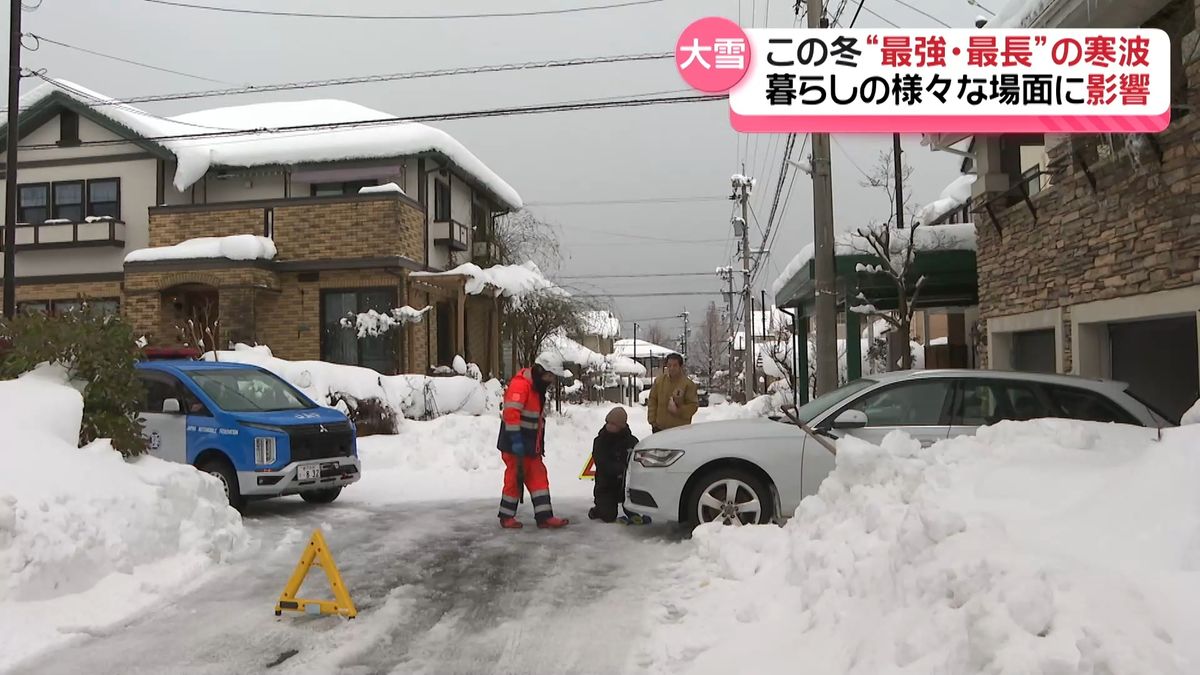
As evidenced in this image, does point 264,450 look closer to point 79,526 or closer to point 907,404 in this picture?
point 79,526

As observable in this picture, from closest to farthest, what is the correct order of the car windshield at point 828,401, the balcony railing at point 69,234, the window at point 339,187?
the car windshield at point 828,401
the window at point 339,187
the balcony railing at point 69,234

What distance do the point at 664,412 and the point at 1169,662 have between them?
7077 millimetres

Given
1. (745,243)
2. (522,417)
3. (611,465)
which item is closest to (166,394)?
(522,417)

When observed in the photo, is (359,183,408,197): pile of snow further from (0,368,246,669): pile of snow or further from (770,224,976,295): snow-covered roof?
(0,368,246,669): pile of snow

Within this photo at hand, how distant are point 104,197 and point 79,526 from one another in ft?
68.3

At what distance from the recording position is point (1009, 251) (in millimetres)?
12531

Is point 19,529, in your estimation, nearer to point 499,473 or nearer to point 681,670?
point 681,670

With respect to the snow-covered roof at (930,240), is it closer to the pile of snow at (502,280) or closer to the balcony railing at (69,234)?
the pile of snow at (502,280)

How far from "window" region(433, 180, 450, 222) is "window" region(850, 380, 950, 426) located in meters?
17.8

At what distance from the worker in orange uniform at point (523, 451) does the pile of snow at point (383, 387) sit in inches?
260

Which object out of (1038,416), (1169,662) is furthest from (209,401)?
(1169,662)

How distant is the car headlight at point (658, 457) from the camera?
294 inches

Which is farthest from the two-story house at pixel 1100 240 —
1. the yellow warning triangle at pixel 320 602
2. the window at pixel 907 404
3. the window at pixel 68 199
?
the window at pixel 68 199

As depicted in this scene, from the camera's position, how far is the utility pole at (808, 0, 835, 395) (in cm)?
1245
